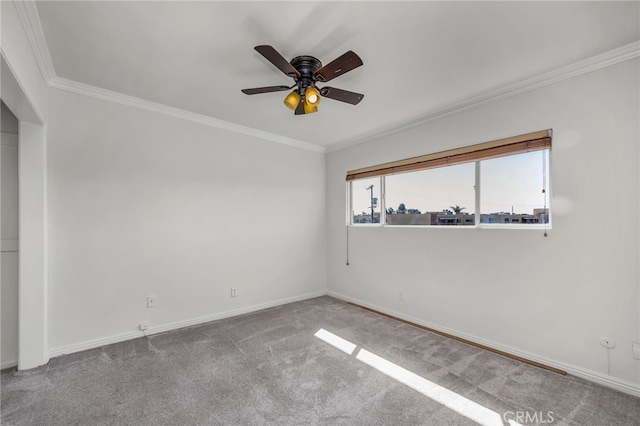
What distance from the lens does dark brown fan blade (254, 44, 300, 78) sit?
1657 mm

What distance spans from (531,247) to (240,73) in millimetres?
3060

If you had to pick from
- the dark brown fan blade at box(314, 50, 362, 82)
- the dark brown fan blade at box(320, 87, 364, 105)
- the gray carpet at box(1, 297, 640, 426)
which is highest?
the dark brown fan blade at box(314, 50, 362, 82)

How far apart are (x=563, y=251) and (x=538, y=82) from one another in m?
1.51

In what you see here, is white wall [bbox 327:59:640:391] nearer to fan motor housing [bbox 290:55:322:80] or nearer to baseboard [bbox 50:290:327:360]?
fan motor housing [bbox 290:55:322:80]

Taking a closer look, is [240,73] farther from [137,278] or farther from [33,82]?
[137,278]

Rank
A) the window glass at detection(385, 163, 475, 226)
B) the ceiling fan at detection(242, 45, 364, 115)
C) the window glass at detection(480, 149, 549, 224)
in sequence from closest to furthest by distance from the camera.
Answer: the ceiling fan at detection(242, 45, 364, 115), the window glass at detection(480, 149, 549, 224), the window glass at detection(385, 163, 475, 226)

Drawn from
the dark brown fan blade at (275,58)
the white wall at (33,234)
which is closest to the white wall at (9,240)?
the white wall at (33,234)

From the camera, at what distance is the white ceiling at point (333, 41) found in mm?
1712

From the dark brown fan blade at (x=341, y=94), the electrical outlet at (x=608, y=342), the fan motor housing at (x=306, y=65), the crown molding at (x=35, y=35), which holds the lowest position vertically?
the electrical outlet at (x=608, y=342)

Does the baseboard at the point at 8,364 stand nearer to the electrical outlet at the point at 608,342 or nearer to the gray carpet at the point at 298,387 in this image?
the gray carpet at the point at 298,387

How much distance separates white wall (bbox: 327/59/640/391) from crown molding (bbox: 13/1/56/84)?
3507 millimetres

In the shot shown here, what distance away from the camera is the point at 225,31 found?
6.24 feet

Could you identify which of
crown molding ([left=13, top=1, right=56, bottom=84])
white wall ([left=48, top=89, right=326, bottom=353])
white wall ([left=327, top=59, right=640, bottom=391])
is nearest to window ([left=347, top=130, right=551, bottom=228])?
white wall ([left=327, top=59, right=640, bottom=391])

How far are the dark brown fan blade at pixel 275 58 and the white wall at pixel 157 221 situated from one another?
6.38 feet
